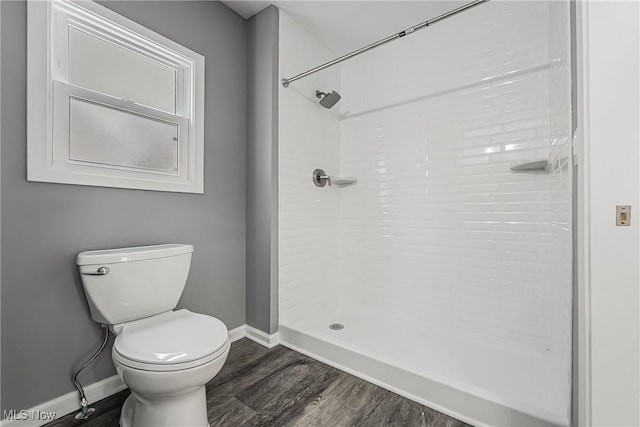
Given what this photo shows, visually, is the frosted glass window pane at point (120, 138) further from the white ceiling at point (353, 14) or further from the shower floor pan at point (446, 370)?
the shower floor pan at point (446, 370)

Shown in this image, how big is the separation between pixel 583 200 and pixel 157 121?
190cm

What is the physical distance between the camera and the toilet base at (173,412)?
1.12m

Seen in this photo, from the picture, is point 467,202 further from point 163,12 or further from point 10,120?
point 10,120

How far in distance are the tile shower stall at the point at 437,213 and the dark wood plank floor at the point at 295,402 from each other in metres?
0.08

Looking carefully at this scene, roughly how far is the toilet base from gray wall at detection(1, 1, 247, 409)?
434 millimetres

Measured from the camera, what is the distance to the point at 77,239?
1332 millimetres

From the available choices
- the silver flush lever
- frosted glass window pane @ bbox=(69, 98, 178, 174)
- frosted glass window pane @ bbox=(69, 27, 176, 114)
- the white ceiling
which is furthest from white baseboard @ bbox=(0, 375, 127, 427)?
the white ceiling

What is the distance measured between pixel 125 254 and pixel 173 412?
68cm

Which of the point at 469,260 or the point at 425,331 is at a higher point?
the point at 469,260

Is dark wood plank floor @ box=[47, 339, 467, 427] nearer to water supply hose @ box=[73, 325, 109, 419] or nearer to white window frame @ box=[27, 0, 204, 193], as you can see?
water supply hose @ box=[73, 325, 109, 419]

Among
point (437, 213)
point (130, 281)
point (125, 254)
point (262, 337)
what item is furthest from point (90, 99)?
point (437, 213)

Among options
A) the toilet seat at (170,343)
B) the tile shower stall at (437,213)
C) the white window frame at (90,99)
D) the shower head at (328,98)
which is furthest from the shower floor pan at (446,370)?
the shower head at (328,98)

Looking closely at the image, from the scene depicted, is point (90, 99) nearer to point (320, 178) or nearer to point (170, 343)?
point (170, 343)

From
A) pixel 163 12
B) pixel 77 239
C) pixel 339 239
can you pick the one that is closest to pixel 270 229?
pixel 339 239
